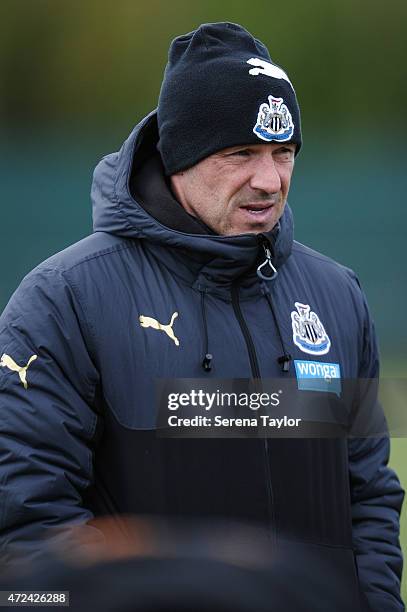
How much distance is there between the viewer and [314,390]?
2.23 metres

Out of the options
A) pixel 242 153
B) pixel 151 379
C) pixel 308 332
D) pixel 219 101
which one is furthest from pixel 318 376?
pixel 219 101

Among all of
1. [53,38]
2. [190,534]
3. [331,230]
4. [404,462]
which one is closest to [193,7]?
[53,38]

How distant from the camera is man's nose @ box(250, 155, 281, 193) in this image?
2227 mm

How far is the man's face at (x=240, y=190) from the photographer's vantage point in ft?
7.37

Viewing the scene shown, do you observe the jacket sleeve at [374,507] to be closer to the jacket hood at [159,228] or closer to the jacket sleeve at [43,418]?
the jacket hood at [159,228]

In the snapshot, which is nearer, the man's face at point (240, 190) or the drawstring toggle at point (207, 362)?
the drawstring toggle at point (207, 362)

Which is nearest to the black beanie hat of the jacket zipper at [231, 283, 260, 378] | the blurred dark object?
the jacket zipper at [231, 283, 260, 378]

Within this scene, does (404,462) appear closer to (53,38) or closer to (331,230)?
(331,230)

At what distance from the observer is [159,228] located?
7.20ft

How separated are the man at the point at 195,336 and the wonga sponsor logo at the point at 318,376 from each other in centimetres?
1

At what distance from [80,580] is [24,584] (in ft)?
0.96

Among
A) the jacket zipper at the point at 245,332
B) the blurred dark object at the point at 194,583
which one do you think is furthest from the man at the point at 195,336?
the blurred dark object at the point at 194,583

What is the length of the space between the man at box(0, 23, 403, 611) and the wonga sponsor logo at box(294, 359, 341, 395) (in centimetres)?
1

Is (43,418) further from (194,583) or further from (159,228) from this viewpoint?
(194,583)
